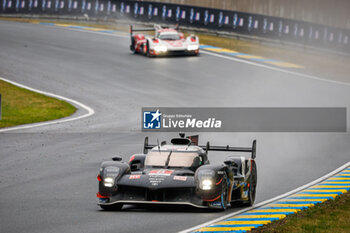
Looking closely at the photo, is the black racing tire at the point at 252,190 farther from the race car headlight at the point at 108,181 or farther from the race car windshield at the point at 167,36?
the race car windshield at the point at 167,36

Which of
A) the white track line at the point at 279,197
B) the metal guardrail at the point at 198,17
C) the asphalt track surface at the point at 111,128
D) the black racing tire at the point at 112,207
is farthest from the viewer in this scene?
the metal guardrail at the point at 198,17

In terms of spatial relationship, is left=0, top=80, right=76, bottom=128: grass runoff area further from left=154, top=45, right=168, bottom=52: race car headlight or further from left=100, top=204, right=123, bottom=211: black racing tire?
left=100, top=204, right=123, bottom=211: black racing tire

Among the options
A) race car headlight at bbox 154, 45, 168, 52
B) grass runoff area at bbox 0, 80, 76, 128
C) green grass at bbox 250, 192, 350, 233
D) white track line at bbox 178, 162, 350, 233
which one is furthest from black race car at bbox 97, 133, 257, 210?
race car headlight at bbox 154, 45, 168, 52

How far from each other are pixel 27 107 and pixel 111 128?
5.53 m

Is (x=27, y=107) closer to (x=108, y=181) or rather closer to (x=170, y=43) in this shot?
(x=170, y=43)

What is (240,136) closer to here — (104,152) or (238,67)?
(104,152)

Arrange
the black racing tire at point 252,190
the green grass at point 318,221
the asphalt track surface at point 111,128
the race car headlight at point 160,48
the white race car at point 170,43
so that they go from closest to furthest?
1. the green grass at point 318,221
2. the asphalt track surface at point 111,128
3. the black racing tire at point 252,190
4. the white race car at point 170,43
5. the race car headlight at point 160,48

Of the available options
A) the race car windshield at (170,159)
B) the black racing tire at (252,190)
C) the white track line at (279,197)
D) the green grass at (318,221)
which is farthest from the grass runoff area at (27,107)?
the green grass at (318,221)

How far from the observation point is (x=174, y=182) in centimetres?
1379

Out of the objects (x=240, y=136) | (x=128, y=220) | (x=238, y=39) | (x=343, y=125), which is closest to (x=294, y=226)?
(x=128, y=220)

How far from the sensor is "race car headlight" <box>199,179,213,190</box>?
44.8ft

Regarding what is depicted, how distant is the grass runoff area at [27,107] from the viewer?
91.9 ft

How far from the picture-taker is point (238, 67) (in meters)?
38.8

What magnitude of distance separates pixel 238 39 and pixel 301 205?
107 feet
